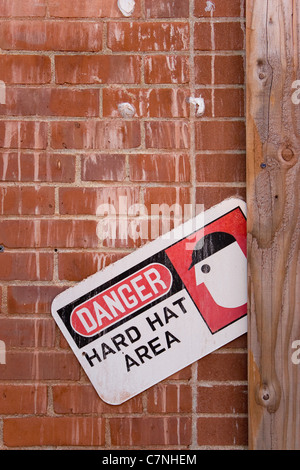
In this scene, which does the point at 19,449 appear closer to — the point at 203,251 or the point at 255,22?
the point at 203,251

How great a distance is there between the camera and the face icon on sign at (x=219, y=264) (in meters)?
1.38

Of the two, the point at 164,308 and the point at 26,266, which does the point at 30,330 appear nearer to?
the point at 26,266

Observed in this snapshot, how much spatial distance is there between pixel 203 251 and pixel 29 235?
0.52m

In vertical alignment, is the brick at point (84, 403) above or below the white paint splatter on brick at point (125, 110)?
below

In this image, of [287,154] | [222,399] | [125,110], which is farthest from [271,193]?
[222,399]

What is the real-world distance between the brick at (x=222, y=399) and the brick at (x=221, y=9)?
1.11 metres

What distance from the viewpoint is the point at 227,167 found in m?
1.40

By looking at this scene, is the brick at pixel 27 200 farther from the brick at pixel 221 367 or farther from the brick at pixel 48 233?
the brick at pixel 221 367

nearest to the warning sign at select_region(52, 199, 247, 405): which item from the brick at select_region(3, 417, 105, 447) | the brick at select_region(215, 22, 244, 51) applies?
the brick at select_region(3, 417, 105, 447)

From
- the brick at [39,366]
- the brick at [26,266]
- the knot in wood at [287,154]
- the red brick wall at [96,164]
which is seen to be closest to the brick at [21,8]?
the red brick wall at [96,164]

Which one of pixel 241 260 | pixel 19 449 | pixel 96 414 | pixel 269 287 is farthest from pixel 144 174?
→ pixel 19 449

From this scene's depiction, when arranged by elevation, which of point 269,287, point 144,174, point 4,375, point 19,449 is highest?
point 144,174

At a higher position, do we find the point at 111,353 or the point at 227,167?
the point at 227,167

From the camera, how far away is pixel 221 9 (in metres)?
1.40
